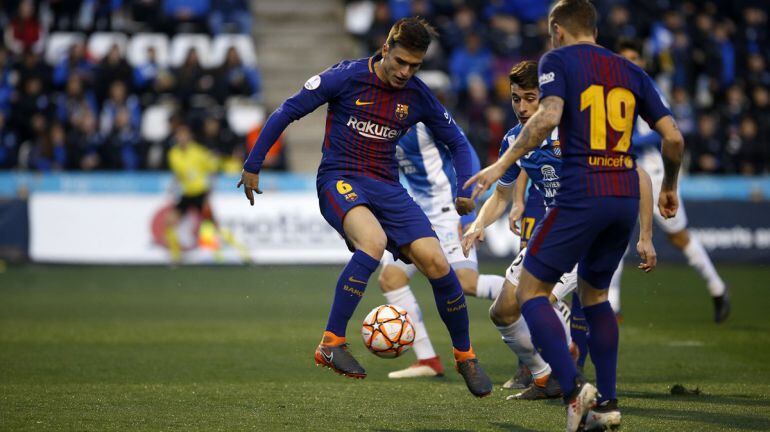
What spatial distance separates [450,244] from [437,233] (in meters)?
0.14

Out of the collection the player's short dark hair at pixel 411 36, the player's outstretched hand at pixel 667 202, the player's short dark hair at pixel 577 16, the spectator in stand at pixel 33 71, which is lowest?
the player's outstretched hand at pixel 667 202

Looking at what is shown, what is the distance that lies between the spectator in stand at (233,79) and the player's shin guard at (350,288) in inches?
549

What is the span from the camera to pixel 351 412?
6594 mm

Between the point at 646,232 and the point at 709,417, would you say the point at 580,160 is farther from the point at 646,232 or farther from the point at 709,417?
the point at 709,417

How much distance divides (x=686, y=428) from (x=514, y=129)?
235 centimetres

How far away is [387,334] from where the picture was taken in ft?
23.3

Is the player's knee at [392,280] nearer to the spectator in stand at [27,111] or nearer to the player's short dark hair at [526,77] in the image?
the player's short dark hair at [526,77]

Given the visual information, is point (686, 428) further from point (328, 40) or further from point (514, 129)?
point (328, 40)

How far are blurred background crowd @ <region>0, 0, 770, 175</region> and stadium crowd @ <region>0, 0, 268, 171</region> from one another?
0.02 meters

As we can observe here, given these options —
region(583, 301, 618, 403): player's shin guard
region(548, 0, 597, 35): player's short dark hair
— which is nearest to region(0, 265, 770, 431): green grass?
region(583, 301, 618, 403): player's shin guard

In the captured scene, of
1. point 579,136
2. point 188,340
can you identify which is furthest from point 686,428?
point 188,340

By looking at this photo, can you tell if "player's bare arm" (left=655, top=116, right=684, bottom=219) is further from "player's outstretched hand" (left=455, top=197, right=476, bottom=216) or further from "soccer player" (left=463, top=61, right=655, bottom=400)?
"player's outstretched hand" (left=455, top=197, right=476, bottom=216)

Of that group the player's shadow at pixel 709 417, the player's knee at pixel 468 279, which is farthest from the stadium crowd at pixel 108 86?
the player's shadow at pixel 709 417

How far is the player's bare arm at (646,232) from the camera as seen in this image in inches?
245
